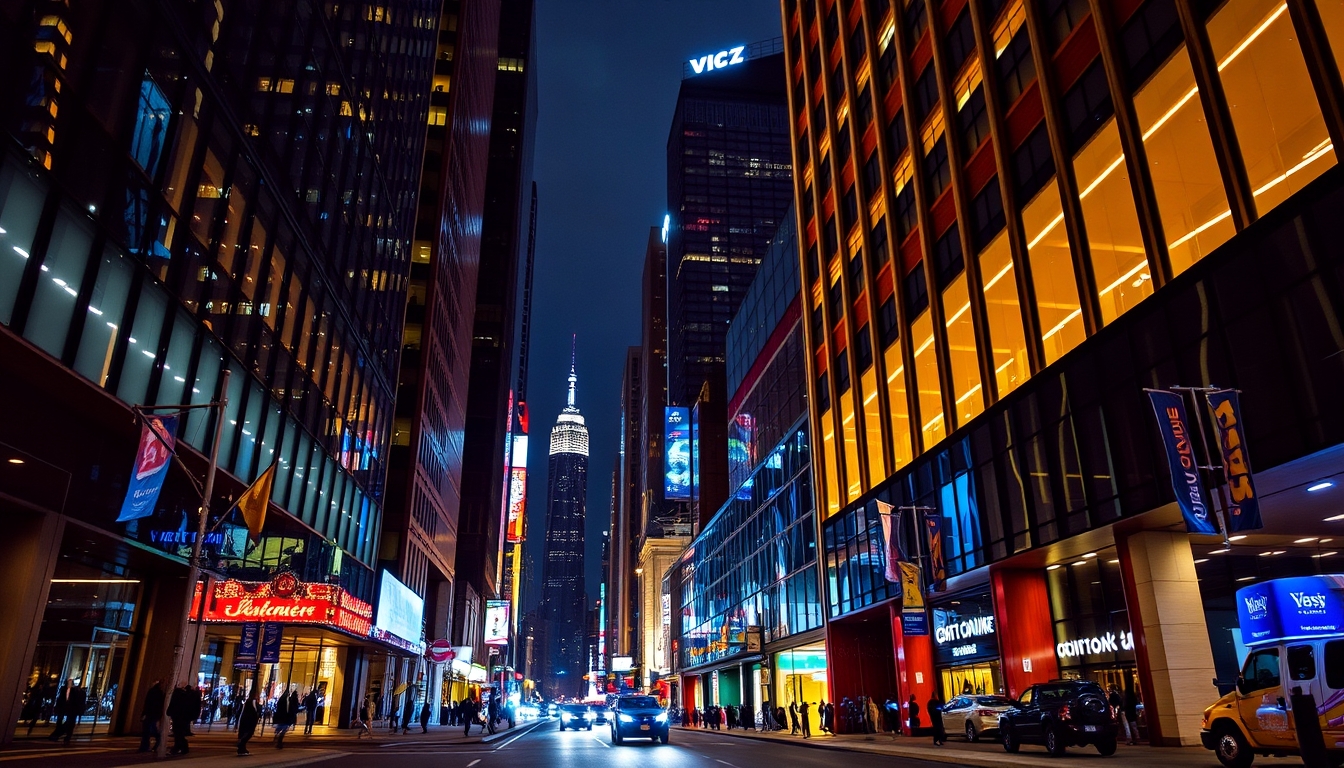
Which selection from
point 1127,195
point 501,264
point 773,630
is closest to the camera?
point 1127,195

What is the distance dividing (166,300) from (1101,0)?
27496 millimetres

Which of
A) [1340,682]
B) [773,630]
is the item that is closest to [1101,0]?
[1340,682]

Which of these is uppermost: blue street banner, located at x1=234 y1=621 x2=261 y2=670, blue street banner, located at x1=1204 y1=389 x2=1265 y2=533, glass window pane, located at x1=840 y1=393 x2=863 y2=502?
glass window pane, located at x1=840 y1=393 x2=863 y2=502

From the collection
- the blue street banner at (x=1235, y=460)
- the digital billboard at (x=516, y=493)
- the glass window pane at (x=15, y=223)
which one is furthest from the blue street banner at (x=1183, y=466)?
the digital billboard at (x=516, y=493)

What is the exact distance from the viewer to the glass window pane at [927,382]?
33344 mm

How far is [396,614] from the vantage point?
166 ft

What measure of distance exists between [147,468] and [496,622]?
98.4m

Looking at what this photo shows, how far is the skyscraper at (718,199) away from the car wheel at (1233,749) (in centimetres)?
13135

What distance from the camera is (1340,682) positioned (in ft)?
41.7

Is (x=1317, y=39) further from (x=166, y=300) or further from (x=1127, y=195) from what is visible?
(x=166, y=300)

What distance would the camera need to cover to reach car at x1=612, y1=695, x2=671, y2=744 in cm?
2939

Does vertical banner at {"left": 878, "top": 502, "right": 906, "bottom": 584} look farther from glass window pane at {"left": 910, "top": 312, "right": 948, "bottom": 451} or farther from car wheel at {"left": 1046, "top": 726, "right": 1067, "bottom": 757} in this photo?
car wheel at {"left": 1046, "top": 726, "right": 1067, "bottom": 757}

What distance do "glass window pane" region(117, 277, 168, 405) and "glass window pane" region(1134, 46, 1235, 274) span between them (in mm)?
26057

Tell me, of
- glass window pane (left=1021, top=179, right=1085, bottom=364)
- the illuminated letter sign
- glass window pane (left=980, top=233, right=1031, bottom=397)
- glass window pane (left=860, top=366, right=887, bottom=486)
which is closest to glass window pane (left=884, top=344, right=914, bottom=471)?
glass window pane (left=860, top=366, right=887, bottom=486)
